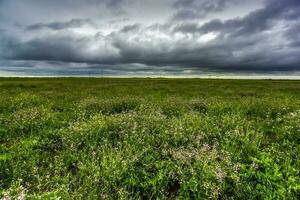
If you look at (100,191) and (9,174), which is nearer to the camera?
(100,191)

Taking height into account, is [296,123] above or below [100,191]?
above

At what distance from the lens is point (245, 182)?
445 cm

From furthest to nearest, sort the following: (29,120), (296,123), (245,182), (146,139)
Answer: (29,120) < (296,123) < (146,139) < (245,182)

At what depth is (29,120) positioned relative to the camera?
8.23 meters

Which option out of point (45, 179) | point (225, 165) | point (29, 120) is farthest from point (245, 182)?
point (29, 120)

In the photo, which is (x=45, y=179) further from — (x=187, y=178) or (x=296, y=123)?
(x=296, y=123)

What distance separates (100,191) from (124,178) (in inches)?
24.6

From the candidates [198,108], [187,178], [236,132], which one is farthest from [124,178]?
[198,108]

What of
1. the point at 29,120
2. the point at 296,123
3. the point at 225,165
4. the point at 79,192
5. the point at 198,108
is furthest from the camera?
the point at 198,108

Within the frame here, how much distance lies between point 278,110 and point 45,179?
10.4 meters

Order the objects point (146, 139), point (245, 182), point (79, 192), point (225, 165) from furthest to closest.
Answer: point (146, 139), point (225, 165), point (245, 182), point (79, 192)

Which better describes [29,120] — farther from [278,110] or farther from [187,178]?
[278,110]

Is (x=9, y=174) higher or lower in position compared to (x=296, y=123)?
lower

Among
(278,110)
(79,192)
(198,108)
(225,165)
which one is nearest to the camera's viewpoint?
(79,192)
